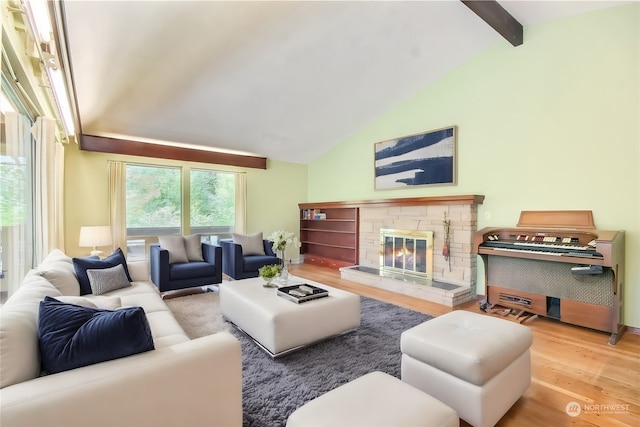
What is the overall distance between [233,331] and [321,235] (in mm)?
4065

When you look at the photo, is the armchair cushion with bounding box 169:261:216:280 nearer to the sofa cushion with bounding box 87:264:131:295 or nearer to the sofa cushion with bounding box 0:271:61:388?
the sofa cushion with bounding box 87:264:131:295

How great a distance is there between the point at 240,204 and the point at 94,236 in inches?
99.4

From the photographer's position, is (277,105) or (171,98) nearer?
(171,98)

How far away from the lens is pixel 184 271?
13.4ft

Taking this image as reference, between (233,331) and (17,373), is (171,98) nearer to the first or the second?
(233,331)

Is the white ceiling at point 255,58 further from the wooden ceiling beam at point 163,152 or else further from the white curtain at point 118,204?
the white curtain at point 118,204

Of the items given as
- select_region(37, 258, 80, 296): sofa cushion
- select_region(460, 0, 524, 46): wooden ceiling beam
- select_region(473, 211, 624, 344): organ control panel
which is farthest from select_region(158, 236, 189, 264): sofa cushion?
select_region(460, 0, 524, 46): wooden ceiling beam

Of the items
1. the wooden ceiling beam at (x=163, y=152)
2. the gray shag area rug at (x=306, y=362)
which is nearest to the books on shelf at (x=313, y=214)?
the wooden ceiling beam at (x=163, y=152)

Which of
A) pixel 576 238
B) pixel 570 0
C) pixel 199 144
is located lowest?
pixel 576 238

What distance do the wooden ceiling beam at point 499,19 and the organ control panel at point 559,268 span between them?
211cm

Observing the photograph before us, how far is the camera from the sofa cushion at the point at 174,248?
4289mm

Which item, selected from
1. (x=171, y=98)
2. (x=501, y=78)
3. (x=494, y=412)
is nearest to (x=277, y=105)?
(x=171, y=98)

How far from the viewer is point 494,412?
5.29 feet

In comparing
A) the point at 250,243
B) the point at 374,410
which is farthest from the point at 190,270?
the point at 374,410
